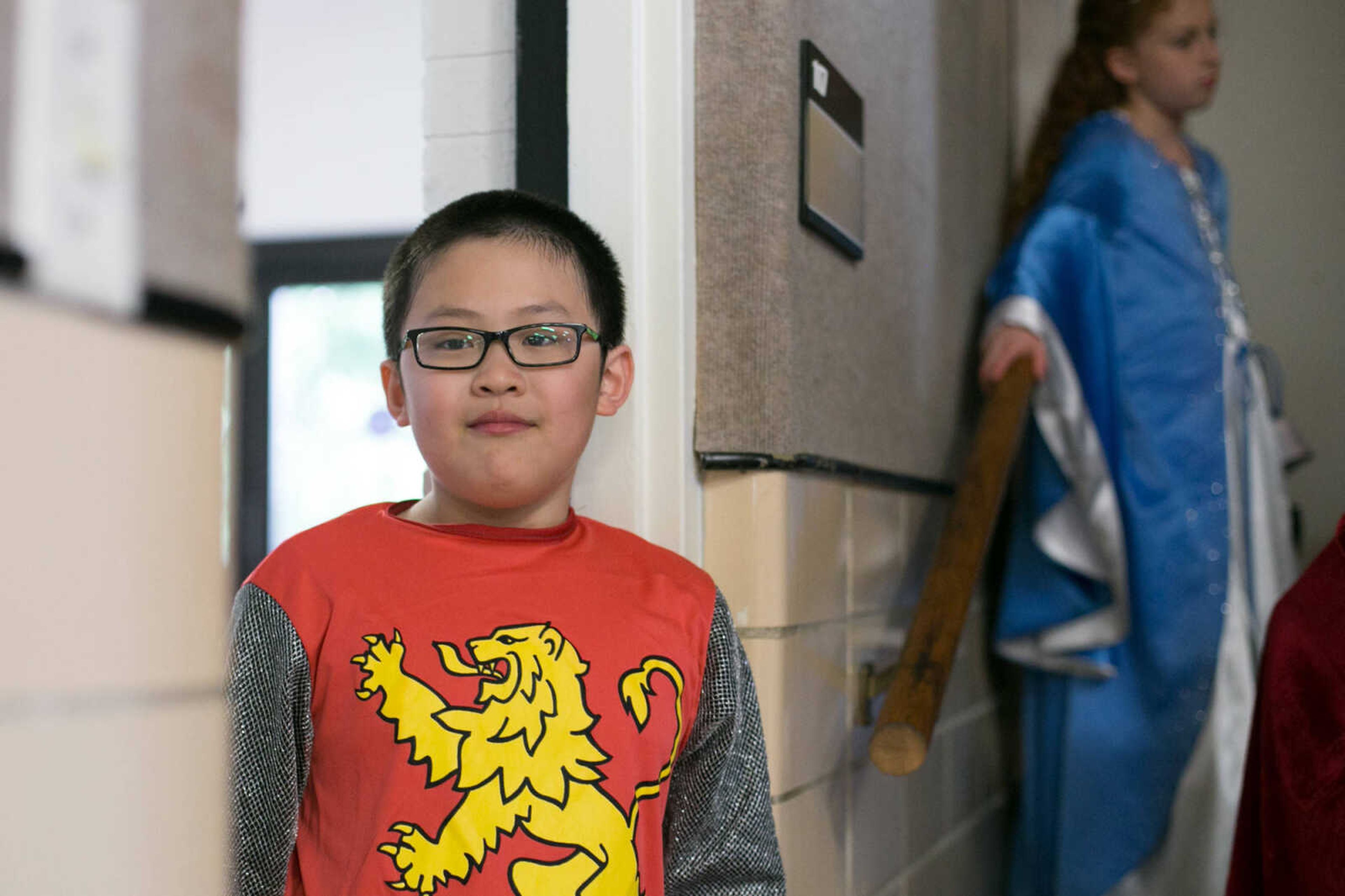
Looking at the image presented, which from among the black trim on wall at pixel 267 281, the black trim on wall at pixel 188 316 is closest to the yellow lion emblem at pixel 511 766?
the black trim on wall at pixel 188 316

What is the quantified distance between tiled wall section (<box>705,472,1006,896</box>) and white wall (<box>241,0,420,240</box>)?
8.98 ft

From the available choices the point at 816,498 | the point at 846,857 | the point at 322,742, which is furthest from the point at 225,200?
the point at 846,857

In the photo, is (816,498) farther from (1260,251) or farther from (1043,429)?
(1260,251)

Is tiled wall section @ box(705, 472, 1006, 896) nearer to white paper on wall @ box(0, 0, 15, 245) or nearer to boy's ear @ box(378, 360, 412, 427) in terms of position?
boy's ear @ box(378, 360, 412, 427)

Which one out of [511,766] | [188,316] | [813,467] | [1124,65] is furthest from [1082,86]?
[188,316]

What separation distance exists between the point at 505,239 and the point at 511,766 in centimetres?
39

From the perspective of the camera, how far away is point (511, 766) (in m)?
0.81

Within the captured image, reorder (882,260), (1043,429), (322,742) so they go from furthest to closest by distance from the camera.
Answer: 1. (1043,429)
2. (882,260)
3. (322,742)

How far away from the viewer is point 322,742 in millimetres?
820

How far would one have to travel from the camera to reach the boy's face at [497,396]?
88 cm

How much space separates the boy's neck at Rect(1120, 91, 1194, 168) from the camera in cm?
207

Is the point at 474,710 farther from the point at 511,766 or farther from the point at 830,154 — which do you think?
the point at 830,154

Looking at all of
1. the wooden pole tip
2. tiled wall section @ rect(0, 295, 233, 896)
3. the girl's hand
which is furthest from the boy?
the girl's hand

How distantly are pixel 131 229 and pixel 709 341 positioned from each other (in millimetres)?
961
